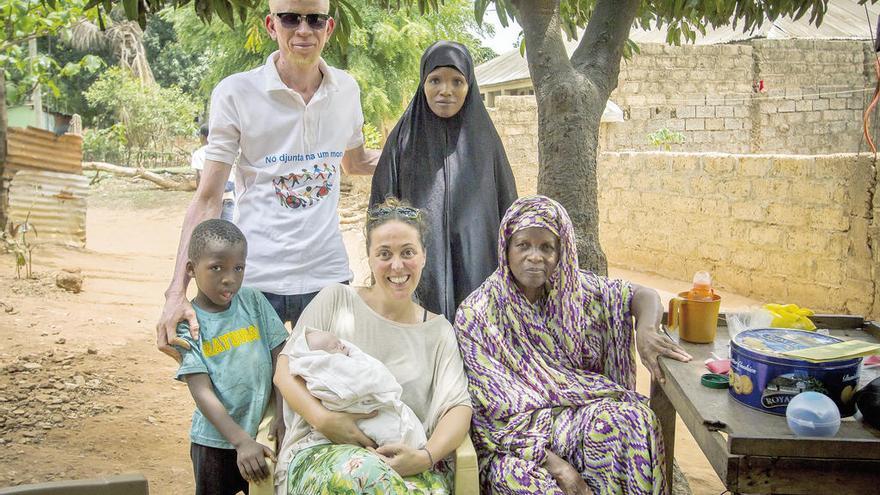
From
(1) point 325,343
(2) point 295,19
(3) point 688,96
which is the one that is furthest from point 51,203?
(3) point 688,96

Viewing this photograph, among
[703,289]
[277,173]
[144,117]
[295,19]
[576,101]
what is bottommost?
[703,289]

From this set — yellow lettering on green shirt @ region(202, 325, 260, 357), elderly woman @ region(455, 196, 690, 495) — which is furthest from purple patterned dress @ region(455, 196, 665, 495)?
yellow lettering on green shirt @ region(202, 325, 260, 357)

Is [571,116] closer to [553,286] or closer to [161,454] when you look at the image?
[553,286]

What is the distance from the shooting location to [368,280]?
309cm

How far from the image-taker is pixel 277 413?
2.56 metres

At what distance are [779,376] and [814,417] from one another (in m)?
0.17

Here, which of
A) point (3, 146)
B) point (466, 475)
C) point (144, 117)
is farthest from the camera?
point (144, 117)

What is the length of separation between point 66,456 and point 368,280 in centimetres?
207

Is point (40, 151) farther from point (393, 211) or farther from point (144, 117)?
point (144, 117)

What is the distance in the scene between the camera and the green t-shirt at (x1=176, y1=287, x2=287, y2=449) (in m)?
2.49

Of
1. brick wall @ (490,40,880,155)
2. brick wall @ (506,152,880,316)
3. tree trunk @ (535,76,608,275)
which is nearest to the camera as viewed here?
tree trunk @ (535,76,608,275)

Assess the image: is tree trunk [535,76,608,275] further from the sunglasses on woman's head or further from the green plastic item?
the green plastic item

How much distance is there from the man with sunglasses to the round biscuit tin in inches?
57.8

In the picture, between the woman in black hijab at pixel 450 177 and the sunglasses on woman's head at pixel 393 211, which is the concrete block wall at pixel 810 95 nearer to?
the woman in black hijab at pixel 450 177
